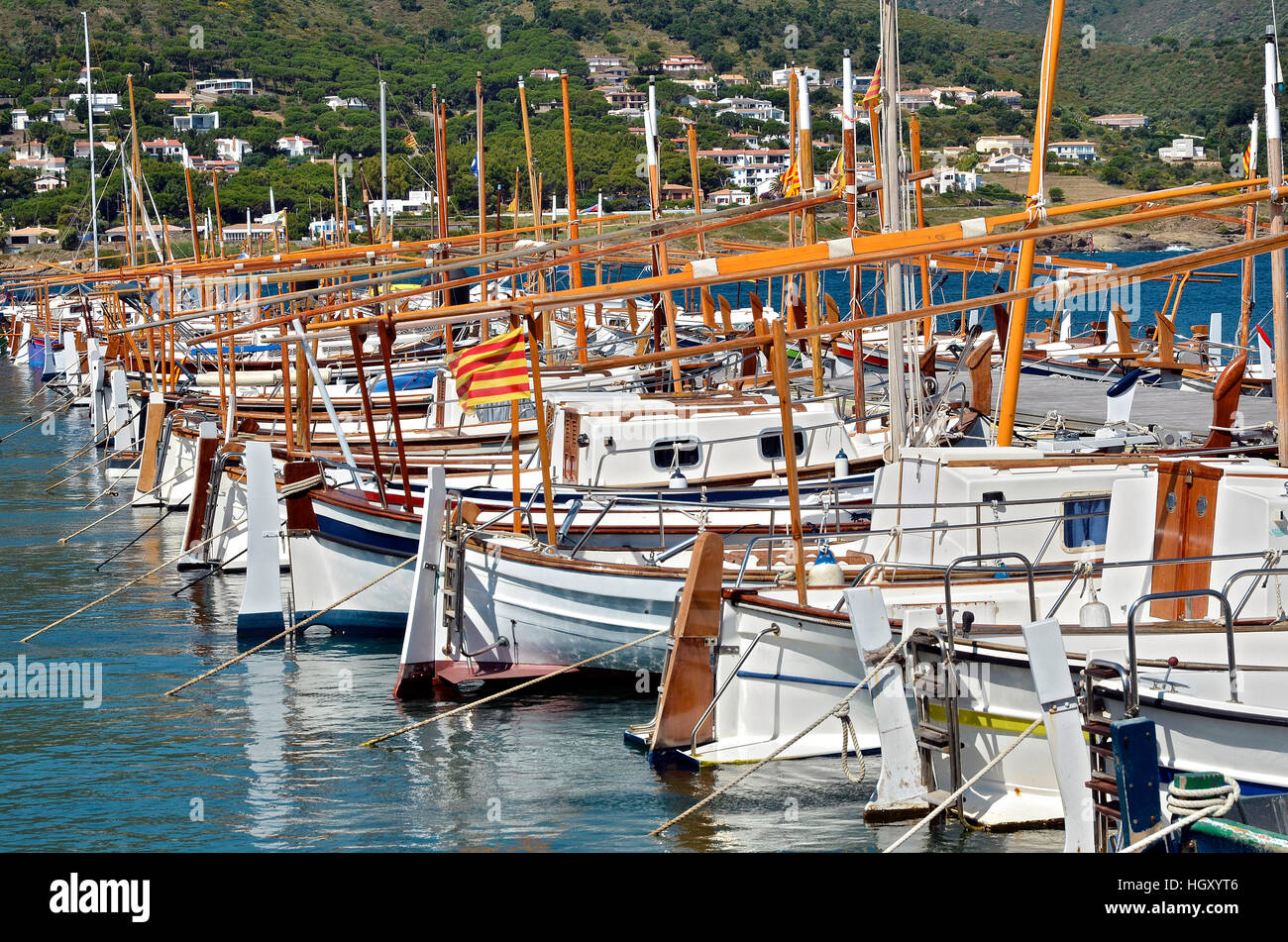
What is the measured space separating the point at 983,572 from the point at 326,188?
5165 inches

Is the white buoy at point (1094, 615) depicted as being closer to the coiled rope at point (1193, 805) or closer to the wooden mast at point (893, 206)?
the coiled rope at point (1193, 805)

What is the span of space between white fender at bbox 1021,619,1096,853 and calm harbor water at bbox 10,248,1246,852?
1446 mm

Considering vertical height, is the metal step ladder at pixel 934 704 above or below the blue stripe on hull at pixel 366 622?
above

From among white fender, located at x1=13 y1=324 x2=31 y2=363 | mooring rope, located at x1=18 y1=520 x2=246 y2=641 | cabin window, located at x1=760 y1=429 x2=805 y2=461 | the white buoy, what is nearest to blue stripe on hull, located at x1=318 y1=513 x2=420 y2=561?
mooring rope, located at x1=18 y1=520 x2=246 y2=641

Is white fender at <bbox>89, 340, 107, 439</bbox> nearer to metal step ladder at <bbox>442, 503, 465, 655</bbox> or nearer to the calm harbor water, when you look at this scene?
the calm harbor water

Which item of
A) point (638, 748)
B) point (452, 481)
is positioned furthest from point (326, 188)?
point (638, 748)

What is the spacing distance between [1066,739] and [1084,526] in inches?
243

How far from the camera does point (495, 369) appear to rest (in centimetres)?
1900

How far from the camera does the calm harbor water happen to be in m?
14.2

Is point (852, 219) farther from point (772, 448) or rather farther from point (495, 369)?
point (495, 369)

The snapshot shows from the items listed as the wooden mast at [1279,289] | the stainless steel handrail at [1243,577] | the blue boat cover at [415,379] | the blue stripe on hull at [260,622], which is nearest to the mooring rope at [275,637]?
the blue stripe on hull at [260,622]

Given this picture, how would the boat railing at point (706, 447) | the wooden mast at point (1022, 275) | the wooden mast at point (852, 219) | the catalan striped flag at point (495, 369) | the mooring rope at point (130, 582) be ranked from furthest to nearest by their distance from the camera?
the wooden mast at point (852, 219), the boat railing at point (706, 447), the mooring rope at point (130, 582), the catalan striped flag at point (495, 369), the wooden mast at point (1022, 275)

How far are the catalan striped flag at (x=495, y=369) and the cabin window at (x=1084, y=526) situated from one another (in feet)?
20.8

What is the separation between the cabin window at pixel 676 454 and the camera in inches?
942
